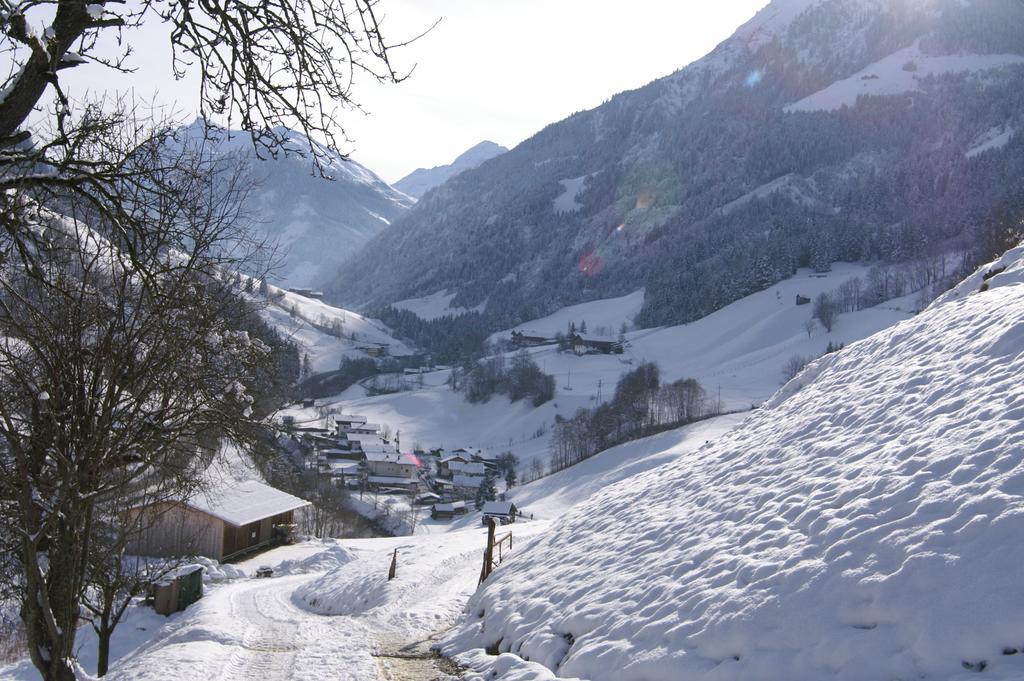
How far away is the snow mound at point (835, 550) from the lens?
187 inches

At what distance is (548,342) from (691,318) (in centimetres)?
2990

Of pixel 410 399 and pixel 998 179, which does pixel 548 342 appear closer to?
pixel 410 399

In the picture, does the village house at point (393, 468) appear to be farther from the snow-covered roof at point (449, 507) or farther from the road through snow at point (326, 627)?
the road through snow at point (326, 627)

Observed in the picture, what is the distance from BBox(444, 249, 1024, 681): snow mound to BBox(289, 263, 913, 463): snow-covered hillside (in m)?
66.2

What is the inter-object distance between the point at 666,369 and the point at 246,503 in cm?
8201

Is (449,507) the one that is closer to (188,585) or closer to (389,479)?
(389,479)

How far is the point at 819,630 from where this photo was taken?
5.17m

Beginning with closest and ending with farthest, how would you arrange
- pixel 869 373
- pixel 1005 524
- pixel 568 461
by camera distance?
pixel 1005 524 < pixel 869 373 < pixel 568 461

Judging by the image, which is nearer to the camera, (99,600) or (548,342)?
(99,600)

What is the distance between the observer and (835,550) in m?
5.89

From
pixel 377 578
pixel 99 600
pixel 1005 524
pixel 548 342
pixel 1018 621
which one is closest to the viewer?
pixel 1018 621

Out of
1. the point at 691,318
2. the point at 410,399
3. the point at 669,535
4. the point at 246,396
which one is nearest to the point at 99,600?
the point at 246,396

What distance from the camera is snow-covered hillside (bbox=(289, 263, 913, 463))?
92588 millimetres

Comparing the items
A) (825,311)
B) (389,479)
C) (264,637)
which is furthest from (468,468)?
(264,637)
